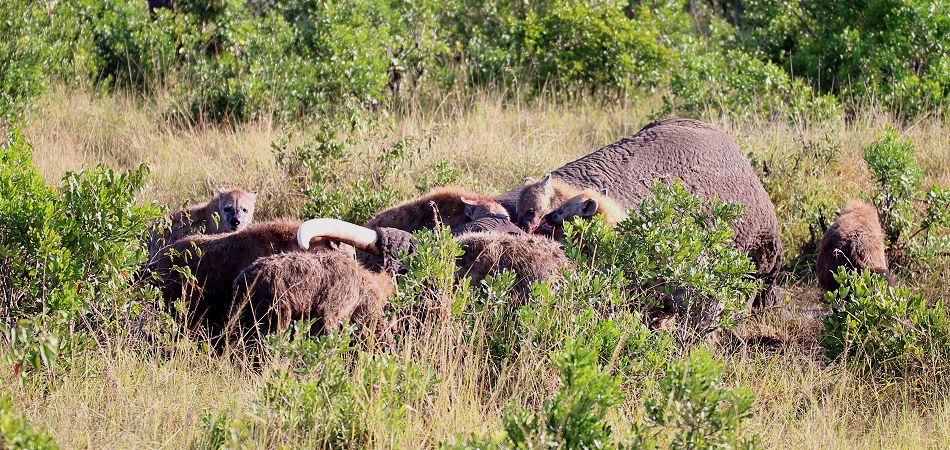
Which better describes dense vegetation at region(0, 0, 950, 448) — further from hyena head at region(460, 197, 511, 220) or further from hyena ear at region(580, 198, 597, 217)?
hyena head at region(460, 197, 511, 220)

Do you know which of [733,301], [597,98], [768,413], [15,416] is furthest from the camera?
[597,98]

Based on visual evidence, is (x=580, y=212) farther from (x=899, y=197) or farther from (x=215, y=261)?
(x=899, y=197)

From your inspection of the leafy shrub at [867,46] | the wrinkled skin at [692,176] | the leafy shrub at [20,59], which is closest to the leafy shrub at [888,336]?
the wrinkled skin at [692,176]

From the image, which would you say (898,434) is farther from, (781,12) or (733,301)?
(781,12)

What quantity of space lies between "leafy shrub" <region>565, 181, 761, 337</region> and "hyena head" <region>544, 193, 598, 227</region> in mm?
1196

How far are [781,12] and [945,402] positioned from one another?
902cm

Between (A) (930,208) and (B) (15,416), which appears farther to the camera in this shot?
(A) (930,208)

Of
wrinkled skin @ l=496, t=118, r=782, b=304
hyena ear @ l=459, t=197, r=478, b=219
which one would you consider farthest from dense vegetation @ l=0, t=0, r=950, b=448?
hyena ear @ l=459, t=197, r=478, b=219

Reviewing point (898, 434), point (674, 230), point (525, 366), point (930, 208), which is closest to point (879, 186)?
point (930, 208)

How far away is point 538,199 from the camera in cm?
800

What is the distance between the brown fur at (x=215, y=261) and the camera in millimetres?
6180

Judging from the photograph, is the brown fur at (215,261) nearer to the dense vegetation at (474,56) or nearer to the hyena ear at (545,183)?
the hyena ear at (545,183)

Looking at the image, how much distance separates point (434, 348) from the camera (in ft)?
17.4

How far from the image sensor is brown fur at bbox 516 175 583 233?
25.7ft
